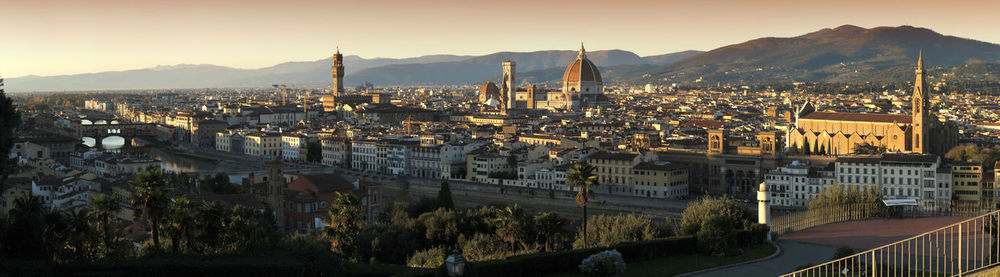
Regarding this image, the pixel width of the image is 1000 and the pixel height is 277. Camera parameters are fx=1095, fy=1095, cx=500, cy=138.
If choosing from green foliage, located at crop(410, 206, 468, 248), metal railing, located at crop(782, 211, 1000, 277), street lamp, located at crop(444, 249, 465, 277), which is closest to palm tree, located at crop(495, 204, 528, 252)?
green foliage, located at crop(410, 206, 468, 248)

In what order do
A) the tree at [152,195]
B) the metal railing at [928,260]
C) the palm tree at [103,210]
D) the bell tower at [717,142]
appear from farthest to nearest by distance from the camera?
the bell tower at [717,142]
the palm tree at [103,210]
the tree at [152,195]
the metal railing at [928,260]

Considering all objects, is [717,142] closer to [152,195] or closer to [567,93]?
[152,195]

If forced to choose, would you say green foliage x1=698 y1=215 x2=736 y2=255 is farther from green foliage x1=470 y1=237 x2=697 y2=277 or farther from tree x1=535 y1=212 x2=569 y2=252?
tree x1=535 y1=212 x2=569 y2=252

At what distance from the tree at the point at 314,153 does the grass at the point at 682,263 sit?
48.3 m

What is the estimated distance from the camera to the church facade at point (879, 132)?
169ft

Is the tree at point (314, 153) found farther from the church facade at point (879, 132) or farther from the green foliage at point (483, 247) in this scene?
the green foliage at point (483, 247)

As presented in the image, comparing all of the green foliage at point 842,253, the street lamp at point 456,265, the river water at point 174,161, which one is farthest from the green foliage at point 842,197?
the river water at point 174,161

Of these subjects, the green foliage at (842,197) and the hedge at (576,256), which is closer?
the hedge at (576,256)

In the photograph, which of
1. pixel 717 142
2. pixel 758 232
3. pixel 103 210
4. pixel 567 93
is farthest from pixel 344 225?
pixel 567 93

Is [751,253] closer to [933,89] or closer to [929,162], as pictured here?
[929,162]

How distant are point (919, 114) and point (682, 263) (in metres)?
36.3

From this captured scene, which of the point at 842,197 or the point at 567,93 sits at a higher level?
the point at 567,93

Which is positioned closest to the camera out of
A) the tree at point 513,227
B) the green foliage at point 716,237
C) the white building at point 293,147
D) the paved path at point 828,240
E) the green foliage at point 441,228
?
the paved path at point 828,240

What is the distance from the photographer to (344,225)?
970 inches
